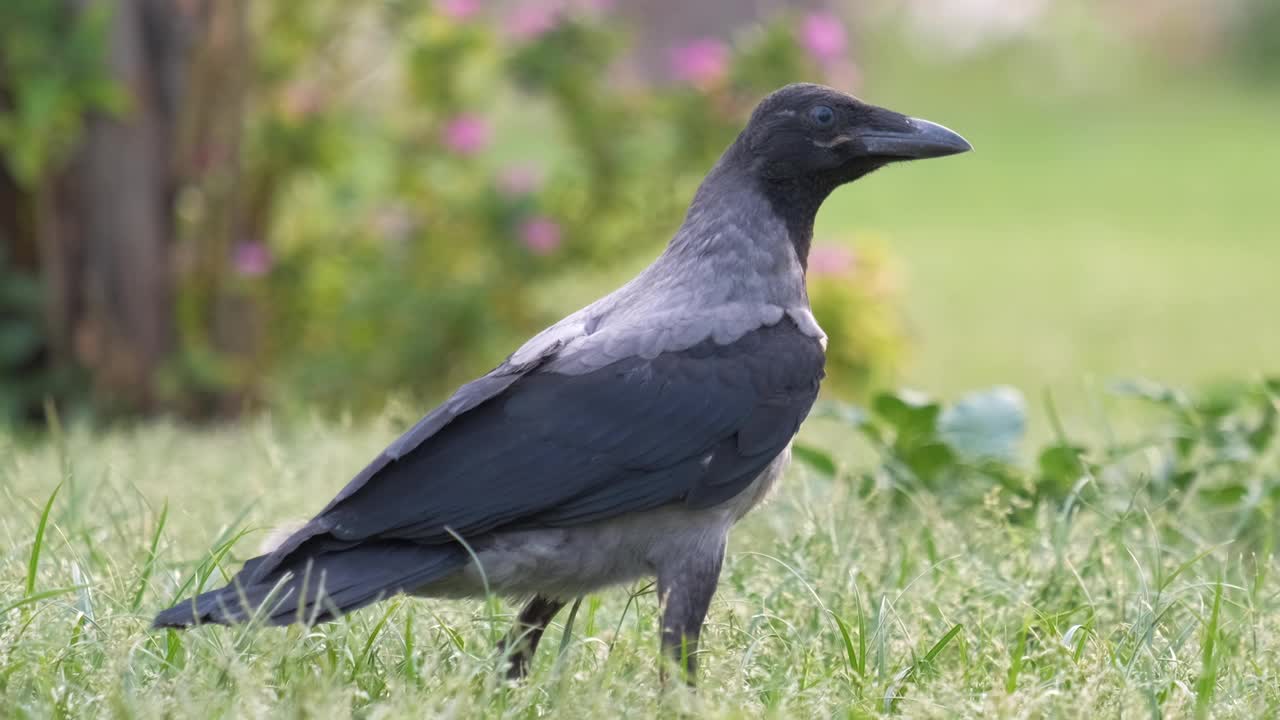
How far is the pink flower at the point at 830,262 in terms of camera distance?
22.4ft

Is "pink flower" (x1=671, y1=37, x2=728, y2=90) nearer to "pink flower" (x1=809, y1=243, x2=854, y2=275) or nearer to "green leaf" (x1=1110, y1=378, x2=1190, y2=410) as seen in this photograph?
"pink flower" (x1=809, y1=243, x2=854, y2=275)

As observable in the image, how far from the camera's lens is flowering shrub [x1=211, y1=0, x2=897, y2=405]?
20.5 ft

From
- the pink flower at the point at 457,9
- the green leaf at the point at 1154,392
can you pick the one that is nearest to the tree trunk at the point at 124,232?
the pink flower at the point at 457,9

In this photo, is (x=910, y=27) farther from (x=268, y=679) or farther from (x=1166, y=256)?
(x=268, y=679)

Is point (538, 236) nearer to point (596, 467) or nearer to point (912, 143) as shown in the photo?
point (912, 143)

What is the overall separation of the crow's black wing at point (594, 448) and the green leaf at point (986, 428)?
1047mm

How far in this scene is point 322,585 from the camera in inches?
99.5

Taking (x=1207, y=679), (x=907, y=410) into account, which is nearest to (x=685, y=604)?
(x=1207, y=679)

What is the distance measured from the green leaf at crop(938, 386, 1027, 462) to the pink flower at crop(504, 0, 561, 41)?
10.3 ft

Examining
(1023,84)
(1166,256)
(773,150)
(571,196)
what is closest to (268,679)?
(773,150)

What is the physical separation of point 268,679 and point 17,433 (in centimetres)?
419

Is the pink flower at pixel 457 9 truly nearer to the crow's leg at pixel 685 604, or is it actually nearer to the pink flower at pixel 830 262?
the pink flower at pixel 830 262

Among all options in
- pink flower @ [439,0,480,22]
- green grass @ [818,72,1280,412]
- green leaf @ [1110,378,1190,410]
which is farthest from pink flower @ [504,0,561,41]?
green leaf @ [1110,378,1190,410]

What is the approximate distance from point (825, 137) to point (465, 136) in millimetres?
3611
